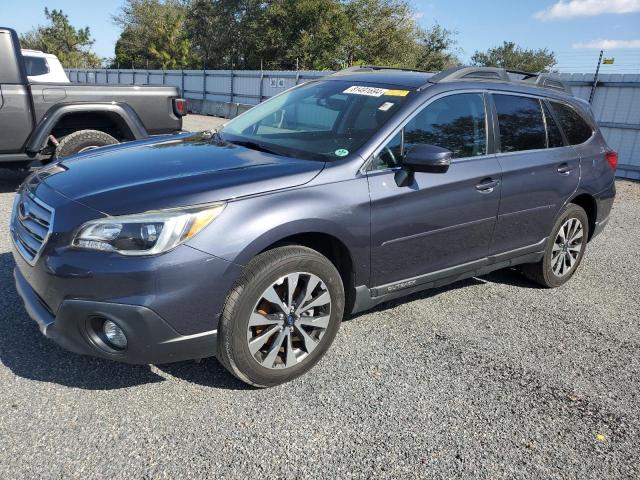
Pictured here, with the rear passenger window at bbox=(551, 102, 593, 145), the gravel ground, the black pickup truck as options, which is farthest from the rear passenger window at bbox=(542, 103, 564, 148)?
the black pickup truck

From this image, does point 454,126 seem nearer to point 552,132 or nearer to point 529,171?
point 529,171

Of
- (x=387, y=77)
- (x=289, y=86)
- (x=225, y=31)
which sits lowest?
(x=289, y=86)

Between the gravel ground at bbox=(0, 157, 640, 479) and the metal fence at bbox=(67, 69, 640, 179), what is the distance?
7909 mm

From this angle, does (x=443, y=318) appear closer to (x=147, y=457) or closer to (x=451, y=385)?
(x=451, y=385)

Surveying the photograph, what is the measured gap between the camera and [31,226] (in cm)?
286

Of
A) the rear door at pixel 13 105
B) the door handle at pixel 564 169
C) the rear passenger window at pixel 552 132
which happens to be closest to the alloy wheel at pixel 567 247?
the door handle at pixel 564 169

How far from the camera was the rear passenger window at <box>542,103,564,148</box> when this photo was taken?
4.40 metres

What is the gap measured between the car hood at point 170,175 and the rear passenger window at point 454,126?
823 millimetres

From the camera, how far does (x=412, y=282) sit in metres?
3.53

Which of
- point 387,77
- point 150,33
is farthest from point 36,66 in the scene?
point 150,33

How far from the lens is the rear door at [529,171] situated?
13.0 feet

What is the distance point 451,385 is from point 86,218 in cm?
220

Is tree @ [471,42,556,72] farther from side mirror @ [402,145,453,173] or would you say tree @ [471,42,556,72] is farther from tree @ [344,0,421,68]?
side mirror @ [402,145,453,173]

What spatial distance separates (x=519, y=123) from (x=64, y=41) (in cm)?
6200
